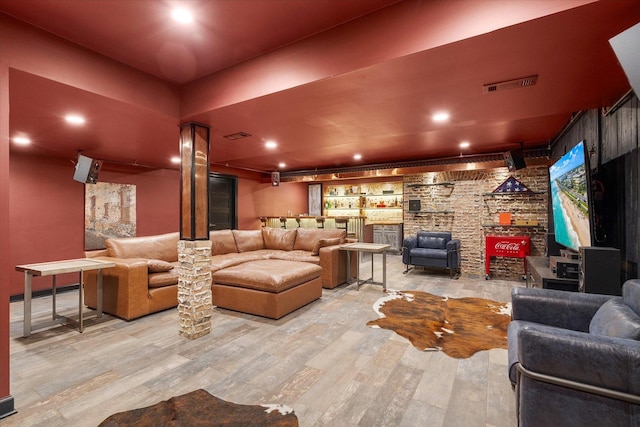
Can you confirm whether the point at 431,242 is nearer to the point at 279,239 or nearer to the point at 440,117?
the point at 279,239

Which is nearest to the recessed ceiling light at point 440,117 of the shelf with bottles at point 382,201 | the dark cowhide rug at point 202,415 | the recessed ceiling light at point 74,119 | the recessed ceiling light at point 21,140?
the dark cowhide rug at point 202,415

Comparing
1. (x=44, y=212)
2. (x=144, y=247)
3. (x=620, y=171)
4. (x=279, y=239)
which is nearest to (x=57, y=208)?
(x=44, y=212)

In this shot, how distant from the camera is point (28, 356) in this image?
2.82 meters

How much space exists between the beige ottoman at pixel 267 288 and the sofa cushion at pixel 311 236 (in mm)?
1547

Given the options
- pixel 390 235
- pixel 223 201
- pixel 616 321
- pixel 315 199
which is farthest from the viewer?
pixel 315 199

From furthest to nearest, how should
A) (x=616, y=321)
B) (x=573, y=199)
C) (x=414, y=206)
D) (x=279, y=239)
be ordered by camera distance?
(x=414, y=206), (x=279, y=239), (x=573, y=199), (x=616, y=321)

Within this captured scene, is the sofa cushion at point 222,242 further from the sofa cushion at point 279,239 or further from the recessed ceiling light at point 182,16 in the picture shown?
the recessed ceiling light at point 182,16

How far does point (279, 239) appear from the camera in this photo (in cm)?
662

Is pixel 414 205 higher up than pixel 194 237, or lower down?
higher up

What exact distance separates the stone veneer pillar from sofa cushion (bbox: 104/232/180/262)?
1.69 m

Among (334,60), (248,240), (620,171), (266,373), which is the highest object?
(334,60)

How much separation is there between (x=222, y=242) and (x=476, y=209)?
5585mm

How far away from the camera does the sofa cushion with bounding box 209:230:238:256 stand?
5.82 meters

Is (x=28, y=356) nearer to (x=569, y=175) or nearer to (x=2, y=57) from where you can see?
(x=2, y=57)
